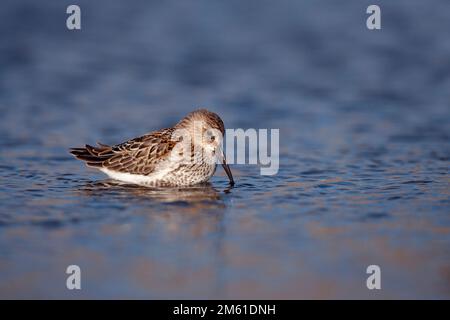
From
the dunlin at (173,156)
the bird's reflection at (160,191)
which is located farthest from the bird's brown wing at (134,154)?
the bird's reflection at (160,191)

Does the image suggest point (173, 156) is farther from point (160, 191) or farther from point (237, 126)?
point (237, 126)

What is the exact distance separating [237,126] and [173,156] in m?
3.97

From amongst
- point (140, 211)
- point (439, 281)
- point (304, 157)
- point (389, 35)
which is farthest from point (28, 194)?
point (389, 35)

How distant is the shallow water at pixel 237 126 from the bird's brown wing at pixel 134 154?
37 cm

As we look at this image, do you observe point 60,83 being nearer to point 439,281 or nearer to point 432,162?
point 432,162

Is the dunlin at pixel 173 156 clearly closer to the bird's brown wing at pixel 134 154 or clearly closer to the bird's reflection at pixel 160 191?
the bird's brown wing at pixel 134 154

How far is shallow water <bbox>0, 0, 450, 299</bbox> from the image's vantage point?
26.4 ft

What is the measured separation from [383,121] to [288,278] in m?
8.46

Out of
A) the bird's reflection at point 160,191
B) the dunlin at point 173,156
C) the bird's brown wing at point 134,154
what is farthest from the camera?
the bird's brown wing at point 134,154

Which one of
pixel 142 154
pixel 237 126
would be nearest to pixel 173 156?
pixel 142 154

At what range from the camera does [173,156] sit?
11.5 m

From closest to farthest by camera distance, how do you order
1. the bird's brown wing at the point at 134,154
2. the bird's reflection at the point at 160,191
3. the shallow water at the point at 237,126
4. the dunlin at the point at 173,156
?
the shallow water at the point at 237,126 → the bird's reflection at the point at 160,191 → the dunlin at the point at 173,156 → the bird's brown wing at the point at 134,154

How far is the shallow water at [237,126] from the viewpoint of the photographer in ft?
26.4

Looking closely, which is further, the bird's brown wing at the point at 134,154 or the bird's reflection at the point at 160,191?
the bird's brown wing at the point at 134,154
